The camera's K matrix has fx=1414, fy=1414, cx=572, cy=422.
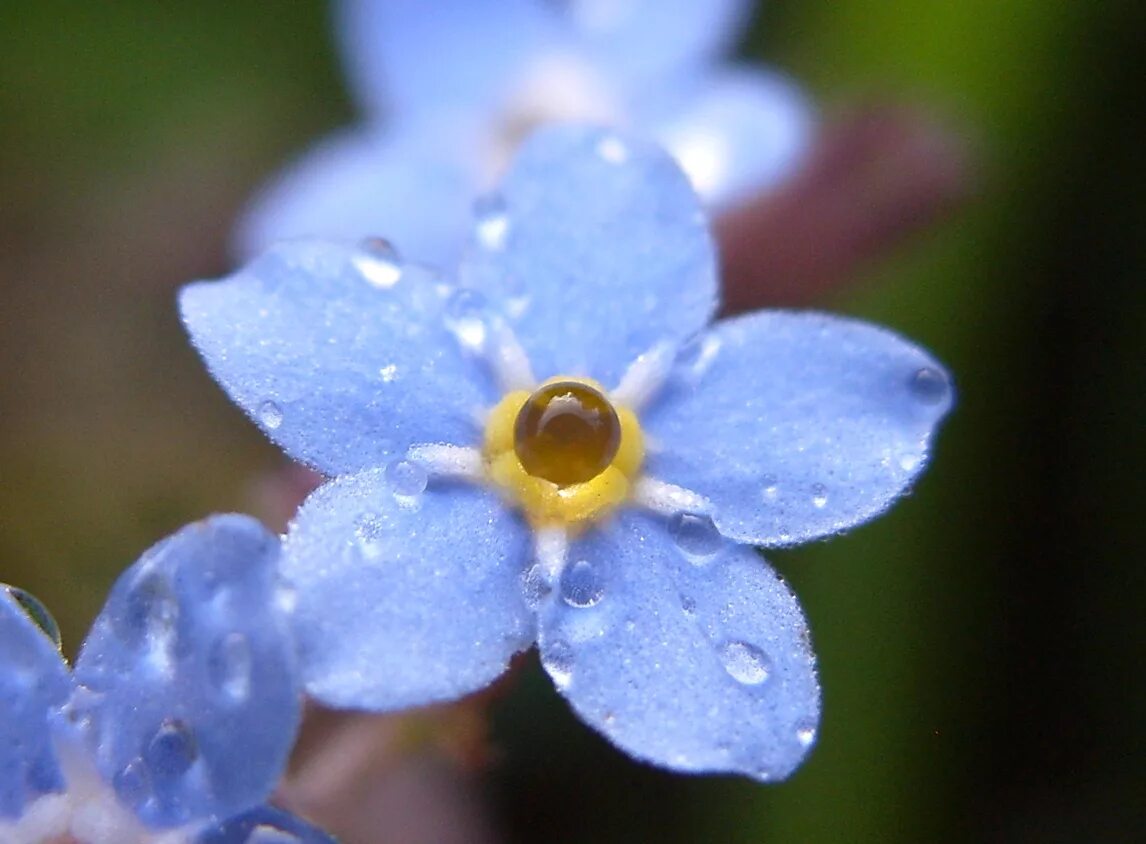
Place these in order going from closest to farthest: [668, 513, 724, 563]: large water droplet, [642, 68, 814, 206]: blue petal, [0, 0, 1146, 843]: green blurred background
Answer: [668, 513, 724, 563]: large water droplet, [0, 0, 1146, 843]: green blurred background, [642, 68, 814, 206]: blue petal

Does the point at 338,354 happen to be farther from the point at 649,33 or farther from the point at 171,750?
the point at 649,33

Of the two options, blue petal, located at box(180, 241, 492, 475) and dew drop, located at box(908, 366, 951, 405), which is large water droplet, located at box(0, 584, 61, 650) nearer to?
blue petal, located at box(180, 241, 492, 475)

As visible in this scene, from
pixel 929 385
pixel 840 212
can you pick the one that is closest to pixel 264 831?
pixel 929 385

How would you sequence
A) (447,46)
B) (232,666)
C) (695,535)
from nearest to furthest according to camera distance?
(232,666)
(695,535)
(447,46)

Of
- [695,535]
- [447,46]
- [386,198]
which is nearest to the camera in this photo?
[695,535]

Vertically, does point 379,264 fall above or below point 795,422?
above

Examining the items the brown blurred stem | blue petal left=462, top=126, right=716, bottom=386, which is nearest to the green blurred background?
the brown blurred stem

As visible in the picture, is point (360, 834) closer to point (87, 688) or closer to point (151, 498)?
point (87, 688)
